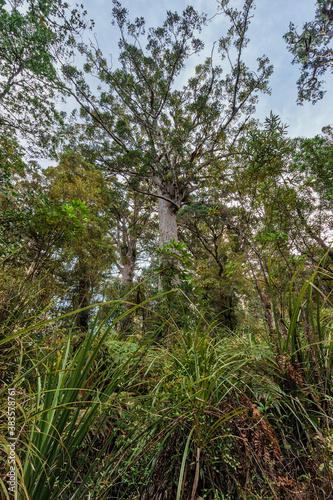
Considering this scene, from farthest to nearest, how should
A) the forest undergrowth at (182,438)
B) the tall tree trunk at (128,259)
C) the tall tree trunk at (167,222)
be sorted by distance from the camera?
the tall tree trunk at (128,259) < the tall tree trunk at (167,222) < the forest undergrowth at (182,438)

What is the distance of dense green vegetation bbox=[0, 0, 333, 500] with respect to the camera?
72cm

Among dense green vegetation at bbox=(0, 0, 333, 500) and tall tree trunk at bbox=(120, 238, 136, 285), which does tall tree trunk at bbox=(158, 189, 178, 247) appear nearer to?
dense green vegetation at bbox=(0, 0, 333, 500)

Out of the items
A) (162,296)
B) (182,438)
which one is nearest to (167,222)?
(162,296)

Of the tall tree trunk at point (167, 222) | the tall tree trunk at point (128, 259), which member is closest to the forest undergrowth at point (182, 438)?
the tall tree trunk at point (167, 222)

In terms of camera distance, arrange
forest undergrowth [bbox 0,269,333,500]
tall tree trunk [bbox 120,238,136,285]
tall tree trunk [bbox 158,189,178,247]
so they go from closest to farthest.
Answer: forest undergrowth [bbox 0,269,333,500]
tall tree trunk [bbox 158,189,178,247]
tall tree trunk [bbox 120,238,136,285]

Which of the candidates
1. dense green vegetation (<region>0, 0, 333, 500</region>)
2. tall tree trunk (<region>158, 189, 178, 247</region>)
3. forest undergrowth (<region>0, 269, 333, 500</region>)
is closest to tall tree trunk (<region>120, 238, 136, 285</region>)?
dense green vegetation (<region>0, 0, 333, 500</region>)

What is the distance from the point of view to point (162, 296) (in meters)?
2.43

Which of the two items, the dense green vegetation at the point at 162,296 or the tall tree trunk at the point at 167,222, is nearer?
the dense green vegetation at the point at 162,296

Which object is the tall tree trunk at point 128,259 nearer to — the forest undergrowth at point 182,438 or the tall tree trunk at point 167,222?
the tall tree trunk at point 167,222

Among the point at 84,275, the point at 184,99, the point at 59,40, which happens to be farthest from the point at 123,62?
the point at 84,275

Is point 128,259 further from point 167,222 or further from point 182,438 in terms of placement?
point 182,438

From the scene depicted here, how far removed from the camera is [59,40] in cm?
524

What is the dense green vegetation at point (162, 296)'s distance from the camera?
28.3 inches

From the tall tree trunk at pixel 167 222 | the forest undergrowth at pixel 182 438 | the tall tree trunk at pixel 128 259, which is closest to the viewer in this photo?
the forest undergrowth at pixel 182 438
